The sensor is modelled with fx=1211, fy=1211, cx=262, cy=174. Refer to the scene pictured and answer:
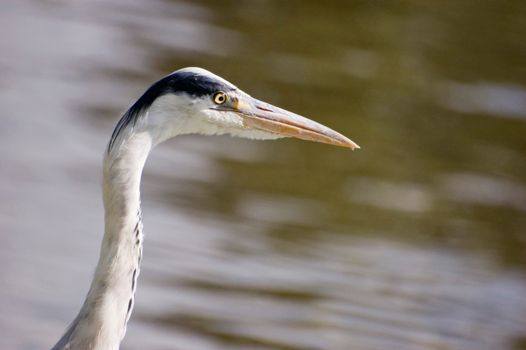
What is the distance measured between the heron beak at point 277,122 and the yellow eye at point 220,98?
5 cm

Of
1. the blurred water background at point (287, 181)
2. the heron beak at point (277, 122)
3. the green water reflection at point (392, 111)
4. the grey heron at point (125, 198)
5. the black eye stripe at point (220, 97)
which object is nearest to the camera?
the grey heron at point (125, 198)

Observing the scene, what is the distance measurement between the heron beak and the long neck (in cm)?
48

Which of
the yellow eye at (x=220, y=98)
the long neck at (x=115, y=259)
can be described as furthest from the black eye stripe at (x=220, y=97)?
the long neck at (x=115, y=259)

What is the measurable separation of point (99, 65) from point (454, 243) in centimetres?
341

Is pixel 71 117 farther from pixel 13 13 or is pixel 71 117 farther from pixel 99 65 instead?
pixel 13 13

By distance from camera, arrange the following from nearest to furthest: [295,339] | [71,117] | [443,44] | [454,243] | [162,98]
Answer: [162,98] < [295,339] < [454,243] < [71,117] < [443,44]

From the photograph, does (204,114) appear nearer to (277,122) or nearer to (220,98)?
(220,98)

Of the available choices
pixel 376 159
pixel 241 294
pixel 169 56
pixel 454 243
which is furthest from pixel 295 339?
pixel 169 56

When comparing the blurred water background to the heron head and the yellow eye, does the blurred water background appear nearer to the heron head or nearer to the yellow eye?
the heron head

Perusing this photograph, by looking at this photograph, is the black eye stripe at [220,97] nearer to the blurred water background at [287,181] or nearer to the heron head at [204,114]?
the heron head at [204,114]

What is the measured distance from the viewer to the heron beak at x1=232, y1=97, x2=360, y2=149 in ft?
14.4

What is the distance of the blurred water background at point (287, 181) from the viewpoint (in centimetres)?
705

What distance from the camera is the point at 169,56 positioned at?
1033 centimetres

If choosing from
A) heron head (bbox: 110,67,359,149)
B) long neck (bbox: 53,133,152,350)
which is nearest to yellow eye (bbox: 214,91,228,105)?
heron head (bbox: 110,67,359,149)
